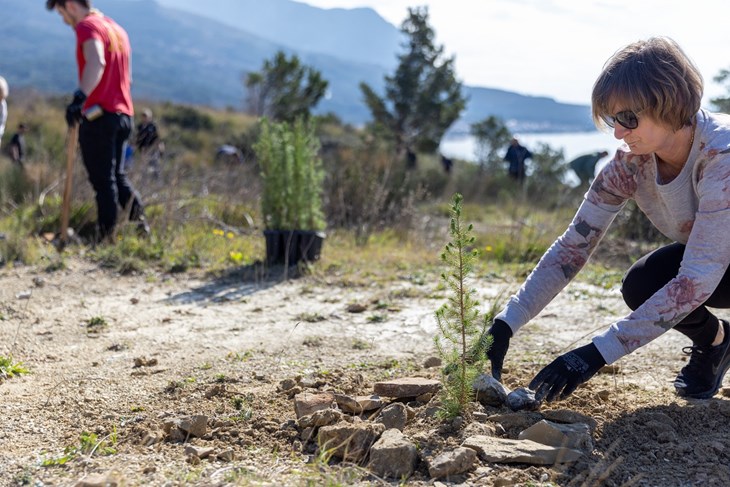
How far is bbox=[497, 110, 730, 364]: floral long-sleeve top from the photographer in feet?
6.88

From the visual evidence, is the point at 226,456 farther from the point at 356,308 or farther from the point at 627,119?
the point at 356,308

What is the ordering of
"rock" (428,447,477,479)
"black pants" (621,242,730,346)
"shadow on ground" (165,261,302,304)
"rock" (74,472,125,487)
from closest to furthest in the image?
"rock" (74,472,125,487) < "rock" (428,447,477,479) < "black pants" (621,242,730,346) < "shadow on ground" (165,261,302,304)

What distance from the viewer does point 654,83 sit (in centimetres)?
203

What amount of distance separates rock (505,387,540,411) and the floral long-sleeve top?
0.21 m

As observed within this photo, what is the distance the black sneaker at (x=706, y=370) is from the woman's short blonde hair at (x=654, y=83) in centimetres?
95

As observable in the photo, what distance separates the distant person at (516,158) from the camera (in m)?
15.1

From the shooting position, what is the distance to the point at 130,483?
76.3 inches

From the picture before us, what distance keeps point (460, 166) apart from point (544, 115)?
12018cm

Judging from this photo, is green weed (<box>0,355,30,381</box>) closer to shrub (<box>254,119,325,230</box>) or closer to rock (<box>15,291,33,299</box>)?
rock (<box>15,291,33,299</box>)

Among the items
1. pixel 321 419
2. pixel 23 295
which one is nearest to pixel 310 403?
pixel 321 419

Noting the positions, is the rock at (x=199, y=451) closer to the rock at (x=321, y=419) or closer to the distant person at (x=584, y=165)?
the rock at (x=321, y=419)

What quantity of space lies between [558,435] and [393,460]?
0.49 m

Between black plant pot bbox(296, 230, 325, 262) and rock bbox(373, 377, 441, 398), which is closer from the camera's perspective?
rock bbox(373, 377, 441, 398)

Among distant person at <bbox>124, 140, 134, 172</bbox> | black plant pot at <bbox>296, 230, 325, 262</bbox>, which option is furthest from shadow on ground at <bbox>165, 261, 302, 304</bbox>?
distant person at <bbox>124, 140, 134, 172</bbox>
